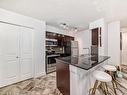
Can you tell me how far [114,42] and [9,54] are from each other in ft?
14.8

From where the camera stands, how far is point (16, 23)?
343cm

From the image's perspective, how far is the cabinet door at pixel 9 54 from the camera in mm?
3102

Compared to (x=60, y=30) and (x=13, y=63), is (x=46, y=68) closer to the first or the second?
(x=13, y=63)

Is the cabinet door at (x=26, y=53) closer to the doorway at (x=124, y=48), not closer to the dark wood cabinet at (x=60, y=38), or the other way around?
the dark wood cabinet at (x=60, y=38)

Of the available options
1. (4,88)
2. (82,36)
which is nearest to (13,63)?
(4,88)

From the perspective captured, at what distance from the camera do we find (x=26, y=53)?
378cm

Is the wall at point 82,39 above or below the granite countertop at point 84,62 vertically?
above

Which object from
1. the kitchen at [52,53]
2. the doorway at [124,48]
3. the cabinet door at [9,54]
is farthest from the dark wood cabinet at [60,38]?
the doorway at [124,48]

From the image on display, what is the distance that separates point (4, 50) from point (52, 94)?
2.04 m

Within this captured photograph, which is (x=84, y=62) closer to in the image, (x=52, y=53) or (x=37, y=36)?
(x=37, y=36)

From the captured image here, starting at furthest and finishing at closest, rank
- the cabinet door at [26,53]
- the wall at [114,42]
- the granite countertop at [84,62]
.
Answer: the wall at [114,42] → the cabinet door at [26,53] → the granite countertop at [84,62]

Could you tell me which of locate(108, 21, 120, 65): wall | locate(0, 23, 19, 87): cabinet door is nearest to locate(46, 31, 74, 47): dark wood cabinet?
locate(0, 23, 19, 87): cabinet door

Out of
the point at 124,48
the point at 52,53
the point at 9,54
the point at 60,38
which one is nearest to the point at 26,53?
the point at 9,54

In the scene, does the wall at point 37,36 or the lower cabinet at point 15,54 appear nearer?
the lower cabinet at point 15,54
